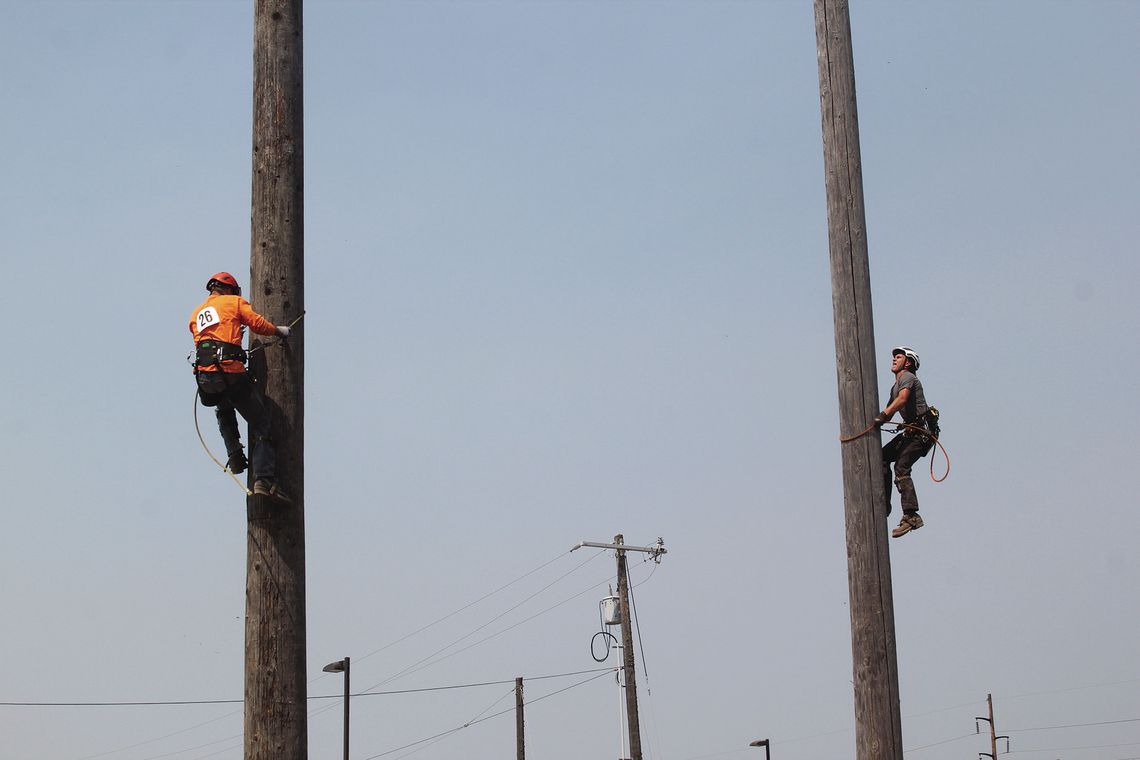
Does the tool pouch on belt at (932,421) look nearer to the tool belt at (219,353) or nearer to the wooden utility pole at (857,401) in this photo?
the wooden utility pole at (857,401)

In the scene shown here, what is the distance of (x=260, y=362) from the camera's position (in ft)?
20.3

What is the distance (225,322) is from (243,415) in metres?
0.45

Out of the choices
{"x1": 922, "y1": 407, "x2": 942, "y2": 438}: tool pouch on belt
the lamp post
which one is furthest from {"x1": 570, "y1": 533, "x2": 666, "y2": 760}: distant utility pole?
{"x1": 922, "y1": 407, "x2": 942, "y2": 438}: tool pouch on belt

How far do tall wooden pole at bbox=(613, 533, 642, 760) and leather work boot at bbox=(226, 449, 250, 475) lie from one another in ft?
64.6

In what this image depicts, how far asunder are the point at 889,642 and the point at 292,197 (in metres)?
3.72

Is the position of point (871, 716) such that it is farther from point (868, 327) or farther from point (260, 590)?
point (260, 590)

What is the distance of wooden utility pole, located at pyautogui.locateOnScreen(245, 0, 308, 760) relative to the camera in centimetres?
557

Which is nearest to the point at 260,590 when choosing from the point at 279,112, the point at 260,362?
the point at 260,362

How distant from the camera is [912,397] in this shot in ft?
26.0

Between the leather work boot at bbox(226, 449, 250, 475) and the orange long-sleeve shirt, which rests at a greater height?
the orange long-sleeve shirt

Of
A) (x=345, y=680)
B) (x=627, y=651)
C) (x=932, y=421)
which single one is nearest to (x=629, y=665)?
(x=627, y=651)

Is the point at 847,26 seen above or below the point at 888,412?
above

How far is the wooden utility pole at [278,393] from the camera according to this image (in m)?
5.57

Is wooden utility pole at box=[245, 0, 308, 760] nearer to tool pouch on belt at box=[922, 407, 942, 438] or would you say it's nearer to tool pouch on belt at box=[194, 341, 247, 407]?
tool pouch on belt at box=[194, 341, 247, 407]
